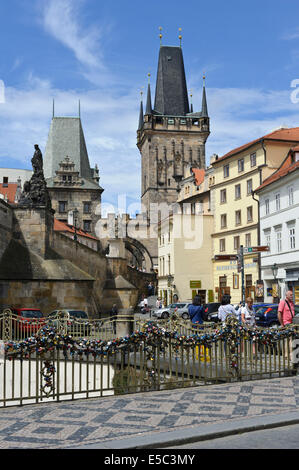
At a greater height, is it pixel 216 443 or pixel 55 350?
pixel 55 350

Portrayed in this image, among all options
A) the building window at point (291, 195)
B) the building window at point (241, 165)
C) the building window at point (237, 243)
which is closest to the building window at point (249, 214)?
the building window at point (237, 243)

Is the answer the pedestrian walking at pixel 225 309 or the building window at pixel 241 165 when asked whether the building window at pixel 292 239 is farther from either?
the pedestrian walking at pixel 225 309

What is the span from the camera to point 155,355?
978 cm

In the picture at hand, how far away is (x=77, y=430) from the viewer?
21.4ft

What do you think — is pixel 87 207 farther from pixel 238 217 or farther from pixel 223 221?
pixel 238 217

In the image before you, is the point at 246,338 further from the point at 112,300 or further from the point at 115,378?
the point at 112,300

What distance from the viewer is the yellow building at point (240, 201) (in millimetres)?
45438

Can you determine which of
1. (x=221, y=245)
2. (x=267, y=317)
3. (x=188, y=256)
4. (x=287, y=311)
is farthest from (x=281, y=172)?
(x=287, y=311)

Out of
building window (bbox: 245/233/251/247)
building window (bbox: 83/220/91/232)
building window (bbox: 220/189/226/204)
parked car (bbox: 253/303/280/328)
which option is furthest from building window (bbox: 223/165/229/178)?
building window (bbox: 83/220/91/232)

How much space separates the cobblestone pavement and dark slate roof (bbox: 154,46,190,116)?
319 ft

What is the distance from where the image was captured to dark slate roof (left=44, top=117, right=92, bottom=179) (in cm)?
8662

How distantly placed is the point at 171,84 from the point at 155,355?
327 feet
